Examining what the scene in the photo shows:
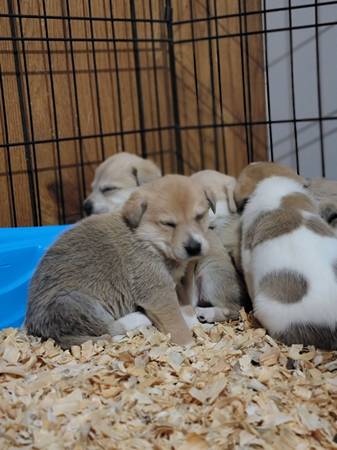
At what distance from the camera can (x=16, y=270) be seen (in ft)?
11.5

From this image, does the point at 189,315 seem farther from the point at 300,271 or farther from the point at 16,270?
the point at 16,270

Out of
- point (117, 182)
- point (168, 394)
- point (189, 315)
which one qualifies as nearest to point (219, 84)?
point (117, 182)

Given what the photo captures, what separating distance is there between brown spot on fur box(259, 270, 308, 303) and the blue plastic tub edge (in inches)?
44.1

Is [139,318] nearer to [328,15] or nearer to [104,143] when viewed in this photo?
[104,143]

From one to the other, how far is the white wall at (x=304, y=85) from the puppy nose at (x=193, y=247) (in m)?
2.58

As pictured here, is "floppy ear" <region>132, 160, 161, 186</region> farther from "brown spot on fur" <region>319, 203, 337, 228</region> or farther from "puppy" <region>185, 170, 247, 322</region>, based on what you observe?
"brown spot on fur" <region>319, 203, 337, 228</region>

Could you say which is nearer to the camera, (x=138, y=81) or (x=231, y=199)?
(x=231, y=199)

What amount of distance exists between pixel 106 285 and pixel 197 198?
1.84ft

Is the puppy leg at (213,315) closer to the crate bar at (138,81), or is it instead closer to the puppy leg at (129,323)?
the puppy leg at (129,323)

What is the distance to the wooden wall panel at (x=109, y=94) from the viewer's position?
4.23m

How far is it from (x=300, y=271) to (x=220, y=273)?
2.15ft

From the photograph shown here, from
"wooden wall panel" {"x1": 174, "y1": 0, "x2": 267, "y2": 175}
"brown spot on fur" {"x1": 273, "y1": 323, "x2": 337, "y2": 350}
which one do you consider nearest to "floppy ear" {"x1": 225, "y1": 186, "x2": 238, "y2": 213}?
"brown spot on fur" {"x1": 273, "y1": 323, "x2": 337, "y2": 350}

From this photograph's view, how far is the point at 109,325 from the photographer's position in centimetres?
298

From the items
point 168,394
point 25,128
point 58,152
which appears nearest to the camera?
point 168,394
